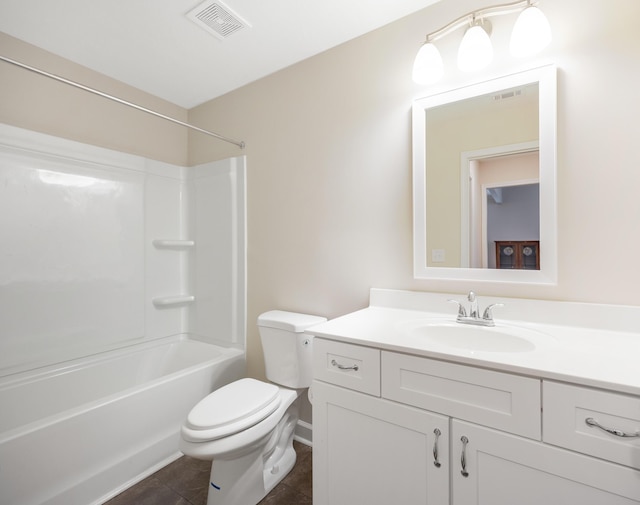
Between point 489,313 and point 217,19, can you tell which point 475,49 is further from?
point 217,19

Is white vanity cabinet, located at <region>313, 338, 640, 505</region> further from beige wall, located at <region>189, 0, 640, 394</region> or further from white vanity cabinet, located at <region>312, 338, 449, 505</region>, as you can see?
beige wall, located at <region>189, 0, 640, 394</region>

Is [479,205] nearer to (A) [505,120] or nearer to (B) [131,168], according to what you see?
(A) [505,120]

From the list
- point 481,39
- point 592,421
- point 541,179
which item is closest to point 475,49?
point 481,39

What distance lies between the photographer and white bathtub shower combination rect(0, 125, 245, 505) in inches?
59.6

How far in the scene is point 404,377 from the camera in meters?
1.07

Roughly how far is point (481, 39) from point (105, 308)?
101 inches

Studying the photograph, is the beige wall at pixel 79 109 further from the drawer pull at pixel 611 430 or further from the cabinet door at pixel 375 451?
the drawer pull at pixel 611 430

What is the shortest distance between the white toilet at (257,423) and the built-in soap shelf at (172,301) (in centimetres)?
96

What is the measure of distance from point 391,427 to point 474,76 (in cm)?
148

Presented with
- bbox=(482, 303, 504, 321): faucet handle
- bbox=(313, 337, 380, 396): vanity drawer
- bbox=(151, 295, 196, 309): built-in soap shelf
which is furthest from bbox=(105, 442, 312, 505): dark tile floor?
bbox=(482, 303, 504, 321): faucet handle

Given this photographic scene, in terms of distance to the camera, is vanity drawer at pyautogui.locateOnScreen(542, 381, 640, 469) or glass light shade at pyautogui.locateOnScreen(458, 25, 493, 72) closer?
vanity drawer at pyautogui.locateOnScreen(542, 381, 640, 469)

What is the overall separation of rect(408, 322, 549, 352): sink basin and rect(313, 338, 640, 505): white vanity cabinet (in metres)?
0.20

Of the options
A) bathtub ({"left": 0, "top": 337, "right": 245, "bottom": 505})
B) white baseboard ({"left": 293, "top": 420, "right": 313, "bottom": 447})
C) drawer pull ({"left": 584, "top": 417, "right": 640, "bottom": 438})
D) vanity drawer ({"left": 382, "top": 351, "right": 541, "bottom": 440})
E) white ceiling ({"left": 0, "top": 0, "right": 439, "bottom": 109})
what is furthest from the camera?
white baseboard ({"left": 293, "top": 420, "right": 313, "bottom": 447})

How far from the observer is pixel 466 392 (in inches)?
37.9
